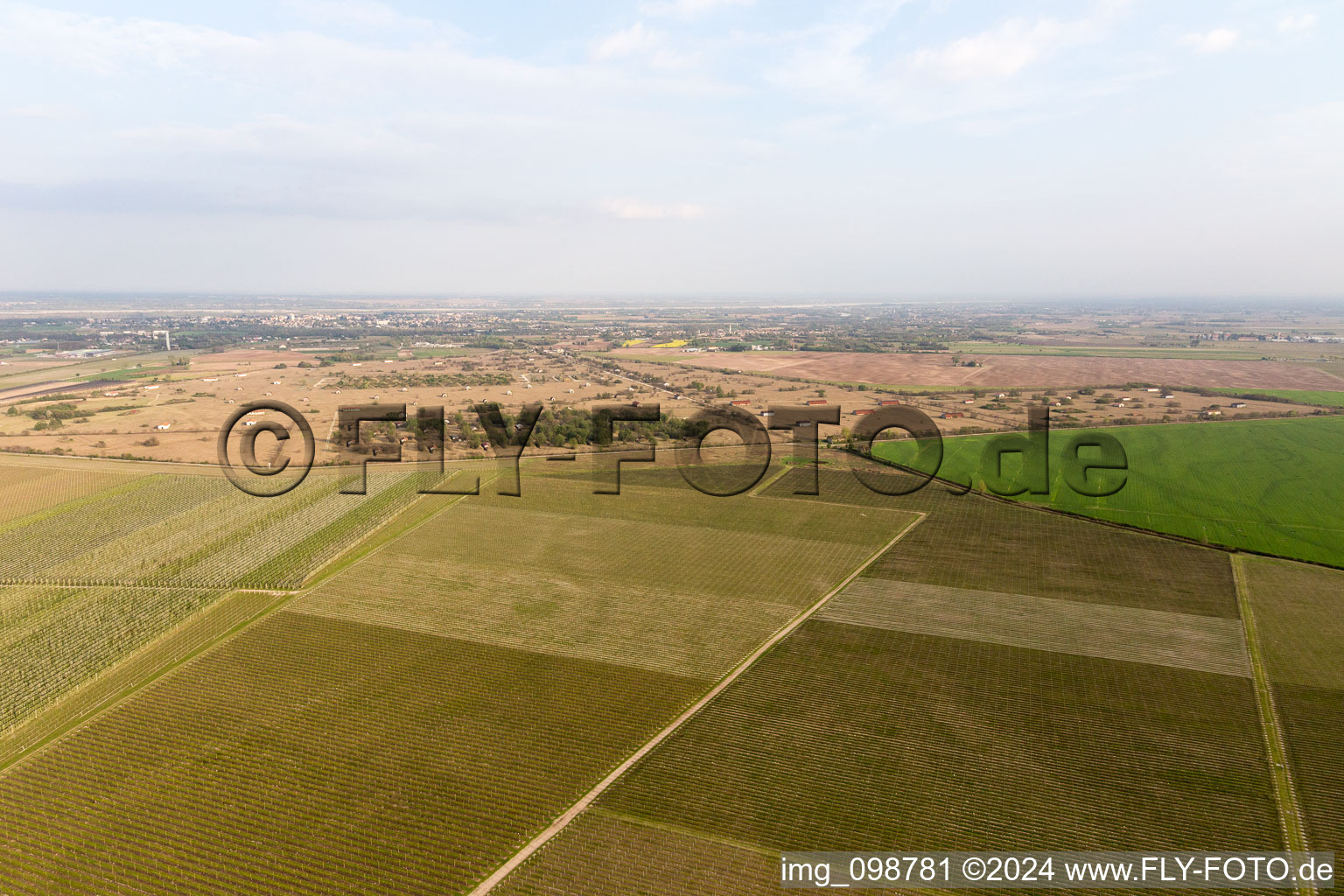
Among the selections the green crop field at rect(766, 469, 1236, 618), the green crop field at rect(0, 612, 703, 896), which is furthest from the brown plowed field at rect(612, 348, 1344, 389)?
the green crop field at rect(0, 612, 703, 896)

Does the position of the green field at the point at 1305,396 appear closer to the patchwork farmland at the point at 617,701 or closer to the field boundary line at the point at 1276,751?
the patchwork farmland at the point at 617,701

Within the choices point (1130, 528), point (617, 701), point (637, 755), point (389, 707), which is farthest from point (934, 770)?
point (1130, 528)

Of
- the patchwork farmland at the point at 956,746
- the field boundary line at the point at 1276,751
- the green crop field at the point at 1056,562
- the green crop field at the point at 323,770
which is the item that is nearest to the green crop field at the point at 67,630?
the green crop field at the point at 323,770

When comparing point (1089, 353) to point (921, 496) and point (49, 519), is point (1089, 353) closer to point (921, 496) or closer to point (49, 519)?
point (921, 496)

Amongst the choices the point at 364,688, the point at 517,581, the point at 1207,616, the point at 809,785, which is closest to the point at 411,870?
the point at 364,688

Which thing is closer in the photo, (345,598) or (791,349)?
(345,598)

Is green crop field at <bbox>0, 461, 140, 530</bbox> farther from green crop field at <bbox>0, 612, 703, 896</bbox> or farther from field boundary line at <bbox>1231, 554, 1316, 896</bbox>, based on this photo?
field boundary line at <bbox>1231, 554, 1316, 896</bbox>

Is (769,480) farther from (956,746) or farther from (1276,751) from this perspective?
(1276,751)
